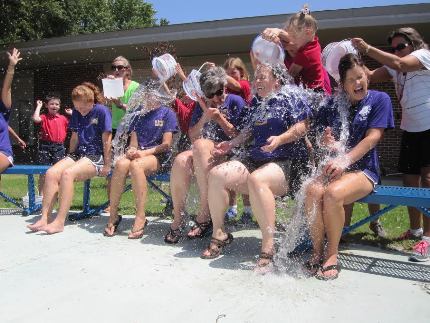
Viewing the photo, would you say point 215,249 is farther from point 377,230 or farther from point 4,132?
point 4,132

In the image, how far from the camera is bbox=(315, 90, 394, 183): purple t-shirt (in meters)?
3.29

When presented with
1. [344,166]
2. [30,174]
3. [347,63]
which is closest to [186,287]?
[344,166]

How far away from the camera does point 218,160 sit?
377 centimetres

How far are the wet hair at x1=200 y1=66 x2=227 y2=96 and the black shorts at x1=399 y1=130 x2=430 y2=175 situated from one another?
162 centimetres

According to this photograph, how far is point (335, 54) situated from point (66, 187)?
8.95 ft

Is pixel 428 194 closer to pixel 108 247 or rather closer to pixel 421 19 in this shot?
pixel 108 247

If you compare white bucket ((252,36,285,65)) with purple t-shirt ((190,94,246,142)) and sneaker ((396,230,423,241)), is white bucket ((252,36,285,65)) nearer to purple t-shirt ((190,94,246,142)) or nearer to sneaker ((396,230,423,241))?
purple t-shirt ((190,94,246,142))

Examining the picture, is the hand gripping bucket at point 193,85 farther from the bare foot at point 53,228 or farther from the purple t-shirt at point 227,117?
the bare foot at point 53,228

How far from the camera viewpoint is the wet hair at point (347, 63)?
131 inches

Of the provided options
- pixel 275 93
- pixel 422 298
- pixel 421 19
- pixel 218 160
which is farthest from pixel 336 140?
pixel 421 19

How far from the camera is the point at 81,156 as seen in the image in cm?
491

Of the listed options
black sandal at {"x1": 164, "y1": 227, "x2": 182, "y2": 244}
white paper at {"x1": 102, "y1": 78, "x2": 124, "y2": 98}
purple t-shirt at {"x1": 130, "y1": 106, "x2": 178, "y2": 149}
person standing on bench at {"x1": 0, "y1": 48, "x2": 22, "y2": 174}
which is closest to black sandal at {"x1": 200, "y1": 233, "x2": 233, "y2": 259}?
black sandal at {"x1": 164, "y1": 227, "x2": 182, "y2": 244}

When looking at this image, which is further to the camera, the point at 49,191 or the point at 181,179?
the point at 49,191

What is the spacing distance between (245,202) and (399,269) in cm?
182
